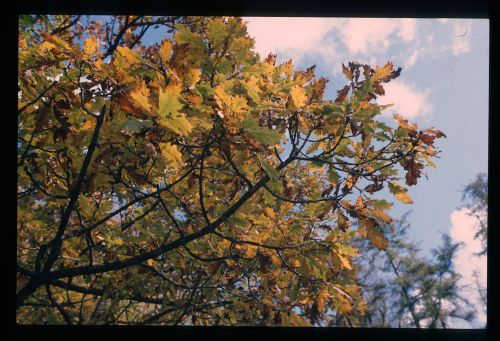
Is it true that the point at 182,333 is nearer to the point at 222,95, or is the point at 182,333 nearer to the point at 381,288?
the point at 222,95

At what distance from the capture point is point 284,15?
142 cm

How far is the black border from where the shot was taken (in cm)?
125

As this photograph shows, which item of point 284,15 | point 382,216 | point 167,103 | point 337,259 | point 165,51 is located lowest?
point 337,259

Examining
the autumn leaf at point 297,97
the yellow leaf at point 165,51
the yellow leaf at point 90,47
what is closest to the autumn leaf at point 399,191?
the autumn leaf at point 297,97

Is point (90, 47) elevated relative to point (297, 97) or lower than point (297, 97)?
elevated

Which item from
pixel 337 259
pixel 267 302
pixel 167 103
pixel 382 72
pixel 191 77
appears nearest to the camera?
pixel 167 103

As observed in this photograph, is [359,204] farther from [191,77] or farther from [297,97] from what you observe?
[191,77]

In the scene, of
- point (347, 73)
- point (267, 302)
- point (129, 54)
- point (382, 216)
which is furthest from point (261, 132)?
point (267, 302)

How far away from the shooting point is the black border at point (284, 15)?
125cm

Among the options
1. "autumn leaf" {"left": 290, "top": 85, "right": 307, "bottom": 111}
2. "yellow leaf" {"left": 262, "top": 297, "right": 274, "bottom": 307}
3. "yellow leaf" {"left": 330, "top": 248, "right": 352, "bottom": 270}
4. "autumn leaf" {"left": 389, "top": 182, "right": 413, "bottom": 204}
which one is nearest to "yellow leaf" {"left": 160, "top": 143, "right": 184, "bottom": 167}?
"autumn leaf" {"left": 290, "top": 85, "right": 307, "bottom": 111}

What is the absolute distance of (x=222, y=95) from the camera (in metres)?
1.71

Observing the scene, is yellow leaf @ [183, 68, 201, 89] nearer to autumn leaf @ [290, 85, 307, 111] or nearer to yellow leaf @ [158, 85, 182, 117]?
yellow leaf @ [158, 85, 182, 117]
